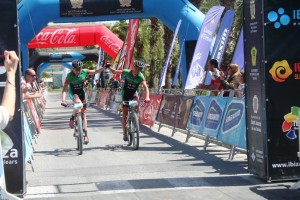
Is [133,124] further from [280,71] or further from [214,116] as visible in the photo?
[280,71]

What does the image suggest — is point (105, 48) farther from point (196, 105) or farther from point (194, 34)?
point (196, 105)

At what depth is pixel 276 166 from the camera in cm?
759

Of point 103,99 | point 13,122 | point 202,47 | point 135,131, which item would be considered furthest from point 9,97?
point 103,99

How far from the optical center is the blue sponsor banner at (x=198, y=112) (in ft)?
39.3

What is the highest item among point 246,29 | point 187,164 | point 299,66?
point 246,29

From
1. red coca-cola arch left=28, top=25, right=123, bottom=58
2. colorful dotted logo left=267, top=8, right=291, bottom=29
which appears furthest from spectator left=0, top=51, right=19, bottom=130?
red coca-cola arch left=28, top=25, right=123, bottom=58

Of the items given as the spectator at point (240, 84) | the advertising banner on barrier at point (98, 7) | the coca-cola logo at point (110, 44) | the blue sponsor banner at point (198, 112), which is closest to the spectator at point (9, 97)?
the spectator at point (240, 84)

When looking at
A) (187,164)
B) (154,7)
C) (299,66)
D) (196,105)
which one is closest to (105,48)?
(154,7)

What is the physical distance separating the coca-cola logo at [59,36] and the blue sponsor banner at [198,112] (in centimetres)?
1586

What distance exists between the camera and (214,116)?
1133cm

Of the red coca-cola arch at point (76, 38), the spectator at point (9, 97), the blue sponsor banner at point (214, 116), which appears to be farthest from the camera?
the red coca-cola arch at point (76, 38)

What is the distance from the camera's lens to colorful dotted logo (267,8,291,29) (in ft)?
24.3

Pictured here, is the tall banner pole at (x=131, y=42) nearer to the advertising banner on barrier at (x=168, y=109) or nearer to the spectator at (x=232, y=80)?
the advertising banner on barrier at (x=168, y=109)

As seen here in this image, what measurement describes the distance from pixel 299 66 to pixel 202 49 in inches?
317
